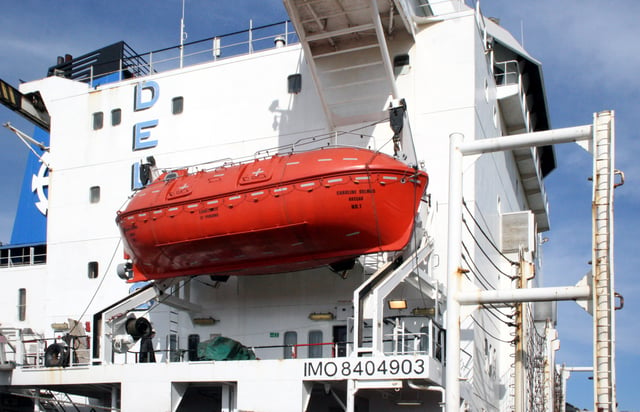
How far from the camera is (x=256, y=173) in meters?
18.6

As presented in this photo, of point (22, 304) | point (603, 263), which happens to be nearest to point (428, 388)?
point (603, 263)

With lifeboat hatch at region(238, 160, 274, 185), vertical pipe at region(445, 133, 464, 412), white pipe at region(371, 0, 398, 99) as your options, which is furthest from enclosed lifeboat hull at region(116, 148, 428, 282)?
vertical pipe at region(445, 133, 464, 412)

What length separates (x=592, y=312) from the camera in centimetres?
1252

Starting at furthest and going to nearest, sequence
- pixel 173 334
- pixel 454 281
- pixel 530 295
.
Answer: pixel 173 334, pixel 454 281, pixel 530 295

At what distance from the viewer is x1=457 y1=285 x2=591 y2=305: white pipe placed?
1261 centimetres

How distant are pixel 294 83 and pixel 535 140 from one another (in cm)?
1080

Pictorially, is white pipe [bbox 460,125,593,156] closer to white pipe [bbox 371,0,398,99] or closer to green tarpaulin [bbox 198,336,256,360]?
white pipe [bbox 371,0,398,99]

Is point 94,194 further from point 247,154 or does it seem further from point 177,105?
point 247,154

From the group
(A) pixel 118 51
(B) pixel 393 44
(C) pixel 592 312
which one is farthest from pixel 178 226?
(A) pixel 118 51

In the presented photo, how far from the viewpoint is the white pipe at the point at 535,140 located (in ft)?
43.4

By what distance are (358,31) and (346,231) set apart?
580 centimetres

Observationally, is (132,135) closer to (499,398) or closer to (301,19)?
(301,19)

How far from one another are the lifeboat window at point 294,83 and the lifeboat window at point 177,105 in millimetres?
3553

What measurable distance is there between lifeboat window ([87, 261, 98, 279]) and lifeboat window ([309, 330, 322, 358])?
7523mm
